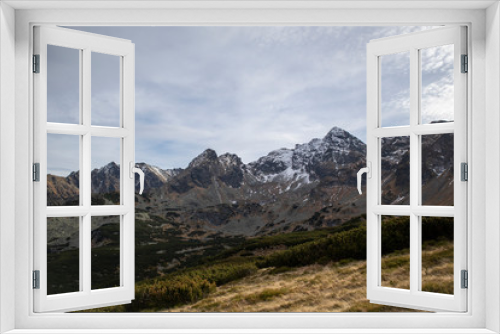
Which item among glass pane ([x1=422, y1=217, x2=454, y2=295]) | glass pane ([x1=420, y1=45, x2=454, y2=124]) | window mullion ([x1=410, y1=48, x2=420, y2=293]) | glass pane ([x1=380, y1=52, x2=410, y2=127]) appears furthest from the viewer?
glass pane ([x1=422, y1=217, x2=454, y2=295])

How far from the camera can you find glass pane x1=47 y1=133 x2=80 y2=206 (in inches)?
87.0

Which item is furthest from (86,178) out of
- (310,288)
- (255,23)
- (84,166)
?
(310,288)

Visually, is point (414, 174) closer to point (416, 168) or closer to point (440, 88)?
point (416, 168)

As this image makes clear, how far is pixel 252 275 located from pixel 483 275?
6595 millimetres

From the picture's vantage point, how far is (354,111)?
811 centimetres

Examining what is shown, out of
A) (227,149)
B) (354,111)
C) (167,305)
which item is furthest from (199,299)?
(354,111)

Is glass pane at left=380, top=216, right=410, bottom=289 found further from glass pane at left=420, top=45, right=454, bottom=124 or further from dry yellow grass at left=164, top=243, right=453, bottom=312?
glass pane at left=420, top=45, right=454, bottom=124

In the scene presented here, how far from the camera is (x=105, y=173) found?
6.67 meters

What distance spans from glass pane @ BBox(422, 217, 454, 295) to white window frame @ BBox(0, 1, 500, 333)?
4.82m

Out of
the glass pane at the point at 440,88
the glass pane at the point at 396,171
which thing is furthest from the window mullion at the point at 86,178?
the glass pane at the point at 396,171

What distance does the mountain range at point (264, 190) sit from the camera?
27.0 feet

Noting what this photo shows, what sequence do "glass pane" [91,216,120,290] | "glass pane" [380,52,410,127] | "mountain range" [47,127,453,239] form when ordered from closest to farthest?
1. "glass pane" [380,52,410,127]
2. "glass pane" [91,216,120,290]
3. "mountain range" [47,127,453,239]

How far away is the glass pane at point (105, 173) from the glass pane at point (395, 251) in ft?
16.2

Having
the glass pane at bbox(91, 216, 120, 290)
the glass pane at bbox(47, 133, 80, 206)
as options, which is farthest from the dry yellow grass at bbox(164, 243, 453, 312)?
the glass pane at bbox(47, 133, 80, 206)
